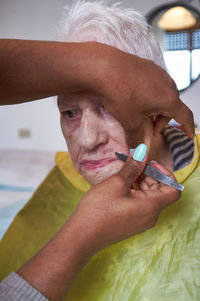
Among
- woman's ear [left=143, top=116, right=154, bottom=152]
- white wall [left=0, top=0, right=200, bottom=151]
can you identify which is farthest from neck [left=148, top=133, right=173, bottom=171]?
white wall [left=0, top=0, right=200, bottom=151]

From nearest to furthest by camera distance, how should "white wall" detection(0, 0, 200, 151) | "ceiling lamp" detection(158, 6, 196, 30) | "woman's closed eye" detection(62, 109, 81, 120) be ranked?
"woman's closed eye" detection(62, 109, 81, 120) < "ceiling lamp" detection(158, 6, 196, 30) < "white wall" detection(0, 0, 200, 151)

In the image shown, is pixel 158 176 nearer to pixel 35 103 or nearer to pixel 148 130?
pixel 148 130

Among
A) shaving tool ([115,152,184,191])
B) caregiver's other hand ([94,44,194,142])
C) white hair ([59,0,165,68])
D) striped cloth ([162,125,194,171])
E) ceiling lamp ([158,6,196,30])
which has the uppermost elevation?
ceiling lamp ([158,6,196,30])

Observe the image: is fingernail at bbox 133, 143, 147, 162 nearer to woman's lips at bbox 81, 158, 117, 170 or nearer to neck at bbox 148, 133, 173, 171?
woman's lips at bbox 81, 158, 117, 170

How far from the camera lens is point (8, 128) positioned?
3951 mm

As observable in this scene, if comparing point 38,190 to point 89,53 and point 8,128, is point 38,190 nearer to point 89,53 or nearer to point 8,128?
point 89,53

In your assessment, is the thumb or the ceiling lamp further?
the ceiling lamp

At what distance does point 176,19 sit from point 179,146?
203 centimetres

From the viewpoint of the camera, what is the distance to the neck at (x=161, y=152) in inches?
42.0

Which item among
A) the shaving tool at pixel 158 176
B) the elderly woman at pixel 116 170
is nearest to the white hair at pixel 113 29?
the elderly woman at pixel 116 170

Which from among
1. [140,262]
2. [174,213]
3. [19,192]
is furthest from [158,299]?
[19,192]

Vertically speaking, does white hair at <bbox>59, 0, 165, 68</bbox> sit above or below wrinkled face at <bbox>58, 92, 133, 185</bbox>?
above

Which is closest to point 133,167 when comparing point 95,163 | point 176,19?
point 95,163

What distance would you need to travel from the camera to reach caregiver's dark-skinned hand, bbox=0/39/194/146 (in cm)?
62
